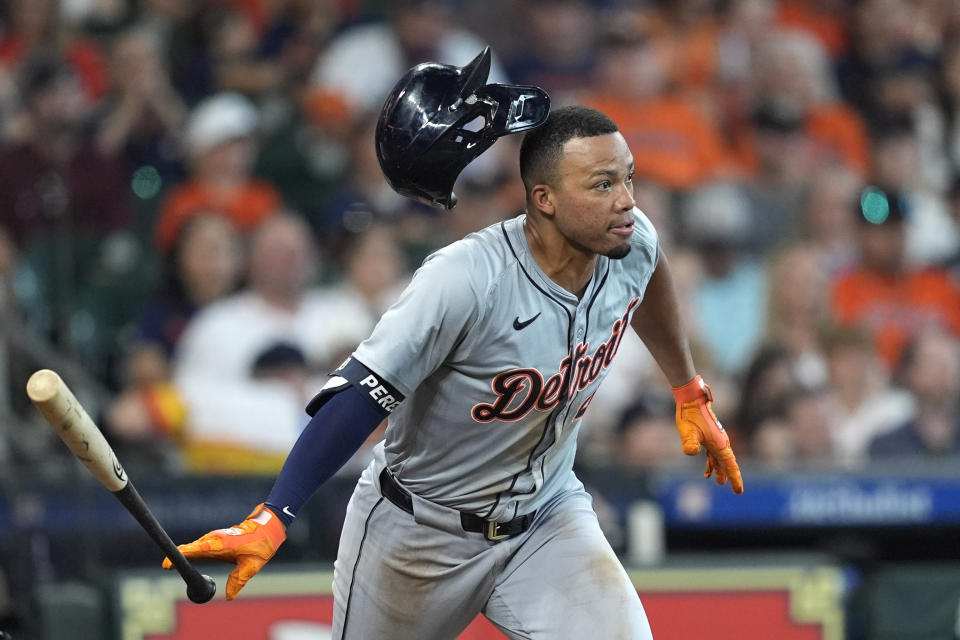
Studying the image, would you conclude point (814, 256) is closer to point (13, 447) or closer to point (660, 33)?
point (660, 33)

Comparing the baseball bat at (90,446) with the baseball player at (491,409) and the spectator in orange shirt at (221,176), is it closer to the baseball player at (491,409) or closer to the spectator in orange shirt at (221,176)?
the baseball player at (491,409)

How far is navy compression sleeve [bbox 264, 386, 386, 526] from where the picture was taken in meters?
2.90

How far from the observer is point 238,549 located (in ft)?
9.04

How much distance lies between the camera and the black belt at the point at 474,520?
3.23m

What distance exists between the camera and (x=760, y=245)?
7.60 meters

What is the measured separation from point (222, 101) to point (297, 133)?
1.83ft

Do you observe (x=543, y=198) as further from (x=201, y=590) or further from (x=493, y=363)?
(x=201, y=590)

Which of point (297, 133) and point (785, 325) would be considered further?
point (297, 133)

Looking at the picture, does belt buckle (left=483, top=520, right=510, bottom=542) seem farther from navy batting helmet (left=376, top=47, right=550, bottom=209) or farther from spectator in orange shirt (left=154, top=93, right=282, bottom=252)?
spectator in orange shirt (left=154, top=93, right=282, bottom=252)

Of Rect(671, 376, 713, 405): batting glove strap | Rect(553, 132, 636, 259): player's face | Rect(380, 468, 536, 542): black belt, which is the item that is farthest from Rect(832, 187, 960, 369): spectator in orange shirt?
Rect(553, 132, 636, 259): player's face

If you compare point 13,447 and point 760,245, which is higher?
point 760,245

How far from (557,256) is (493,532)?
0.65 meters

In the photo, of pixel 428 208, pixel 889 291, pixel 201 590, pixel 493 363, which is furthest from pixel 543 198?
pixel 889 291

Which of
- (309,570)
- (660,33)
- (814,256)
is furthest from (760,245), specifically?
(309,570)
